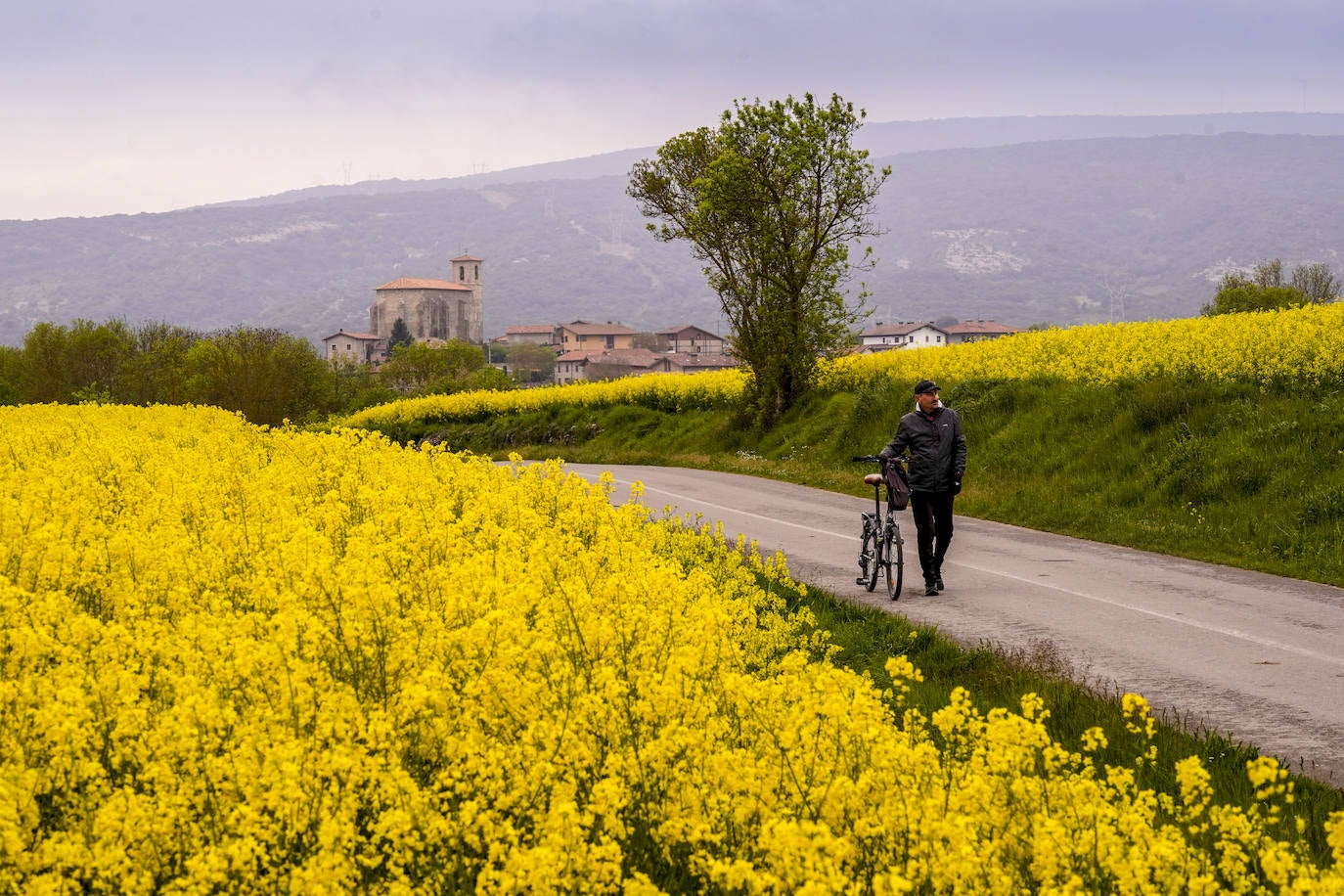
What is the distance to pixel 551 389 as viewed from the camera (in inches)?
2194

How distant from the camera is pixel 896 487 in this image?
13.0 m

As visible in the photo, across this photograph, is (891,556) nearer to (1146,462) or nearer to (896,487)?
(896,487)

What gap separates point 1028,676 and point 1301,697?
182cm

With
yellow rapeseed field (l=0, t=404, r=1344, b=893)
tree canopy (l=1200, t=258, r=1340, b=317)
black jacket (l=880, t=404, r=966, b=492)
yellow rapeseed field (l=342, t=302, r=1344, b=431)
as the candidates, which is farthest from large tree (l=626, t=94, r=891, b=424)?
tree canopy (l=1200, t=258, r=1340, b=317)

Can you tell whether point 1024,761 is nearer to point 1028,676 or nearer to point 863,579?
point 1028,676

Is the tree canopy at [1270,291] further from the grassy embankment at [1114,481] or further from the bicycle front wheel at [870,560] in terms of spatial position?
the bicycle front wheel at [870,560]

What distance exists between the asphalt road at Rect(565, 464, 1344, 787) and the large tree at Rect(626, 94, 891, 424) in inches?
570

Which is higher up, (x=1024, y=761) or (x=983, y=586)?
(x=1024, y=761)

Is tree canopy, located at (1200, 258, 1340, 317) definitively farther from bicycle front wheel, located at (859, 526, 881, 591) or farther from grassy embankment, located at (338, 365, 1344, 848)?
bicycle front wheel, located at (859, 526, 881, 591)

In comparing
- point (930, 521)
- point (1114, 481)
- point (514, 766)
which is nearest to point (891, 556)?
point (930, 521)

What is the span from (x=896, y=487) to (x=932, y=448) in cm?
57

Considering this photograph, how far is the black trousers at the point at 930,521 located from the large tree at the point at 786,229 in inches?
744

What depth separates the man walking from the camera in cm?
1301

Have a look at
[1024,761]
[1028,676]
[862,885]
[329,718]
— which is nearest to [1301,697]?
[1028,676]
